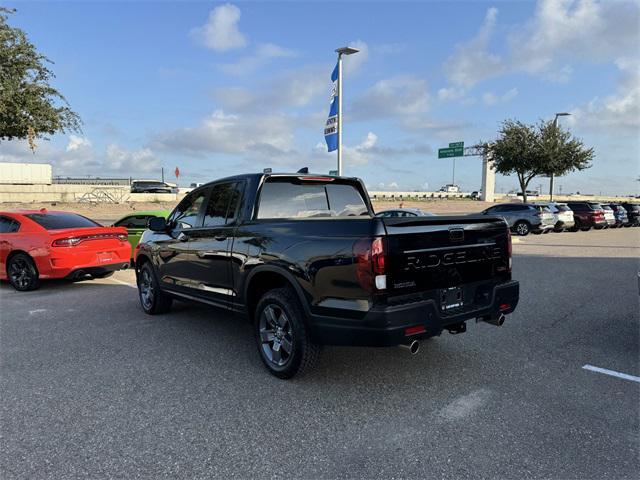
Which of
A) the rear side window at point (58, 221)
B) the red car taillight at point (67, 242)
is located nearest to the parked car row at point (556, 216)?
the rear side window at point (58, 221)

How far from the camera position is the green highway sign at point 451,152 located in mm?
67188

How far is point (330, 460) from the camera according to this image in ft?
9.94

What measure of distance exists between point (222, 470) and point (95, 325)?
4.09 metres

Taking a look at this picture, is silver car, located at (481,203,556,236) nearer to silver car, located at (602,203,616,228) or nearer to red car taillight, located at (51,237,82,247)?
silver car, located at (602,203,616,228)

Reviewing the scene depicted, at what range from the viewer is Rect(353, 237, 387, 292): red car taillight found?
351 centimetres

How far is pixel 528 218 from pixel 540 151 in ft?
46.4

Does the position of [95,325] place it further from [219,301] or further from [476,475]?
[476,475]

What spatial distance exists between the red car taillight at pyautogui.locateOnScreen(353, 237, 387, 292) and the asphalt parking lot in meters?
1.01

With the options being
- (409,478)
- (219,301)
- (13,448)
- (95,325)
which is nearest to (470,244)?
(409,478)

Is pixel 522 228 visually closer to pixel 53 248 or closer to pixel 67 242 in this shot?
pixel 67 242

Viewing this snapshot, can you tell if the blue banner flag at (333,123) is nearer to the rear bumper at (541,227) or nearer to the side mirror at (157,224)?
the side mirror at (157,224)

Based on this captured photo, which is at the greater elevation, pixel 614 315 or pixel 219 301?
pixel 219 301

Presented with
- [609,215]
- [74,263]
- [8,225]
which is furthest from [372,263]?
[609,215]

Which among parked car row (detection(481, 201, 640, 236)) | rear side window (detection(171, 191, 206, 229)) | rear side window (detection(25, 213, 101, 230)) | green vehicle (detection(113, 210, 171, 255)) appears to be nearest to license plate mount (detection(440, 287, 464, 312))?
rear side window (detection(171, 191, 206, 229))
